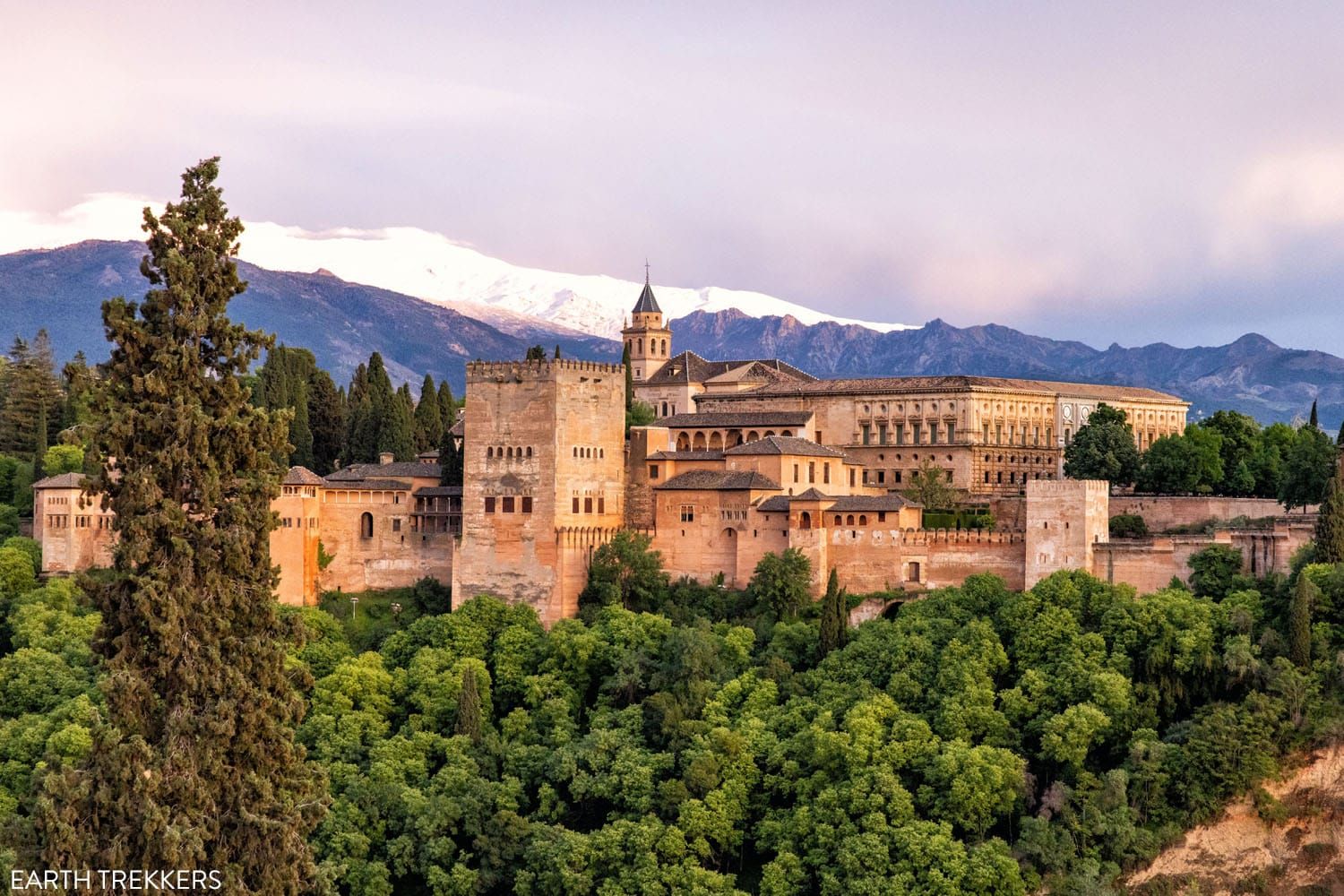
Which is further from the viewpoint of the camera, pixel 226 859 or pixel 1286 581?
pixel 1286 581

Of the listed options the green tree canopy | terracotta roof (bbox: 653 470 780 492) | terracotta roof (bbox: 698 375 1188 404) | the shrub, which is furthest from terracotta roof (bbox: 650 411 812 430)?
the shrub

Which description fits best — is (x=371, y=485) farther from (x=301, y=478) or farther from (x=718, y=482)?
(x=718, y=482)

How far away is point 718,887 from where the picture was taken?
41906mm

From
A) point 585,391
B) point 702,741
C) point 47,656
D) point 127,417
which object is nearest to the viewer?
point 127,417

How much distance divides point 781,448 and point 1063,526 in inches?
382

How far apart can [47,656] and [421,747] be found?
39.8 feet

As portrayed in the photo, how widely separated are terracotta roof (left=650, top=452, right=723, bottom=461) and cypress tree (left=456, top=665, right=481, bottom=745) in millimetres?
10630

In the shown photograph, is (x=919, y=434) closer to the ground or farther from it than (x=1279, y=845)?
farther from it

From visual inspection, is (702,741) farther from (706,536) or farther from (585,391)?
(585,391)

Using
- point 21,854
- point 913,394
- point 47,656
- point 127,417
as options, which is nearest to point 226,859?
point 21,854

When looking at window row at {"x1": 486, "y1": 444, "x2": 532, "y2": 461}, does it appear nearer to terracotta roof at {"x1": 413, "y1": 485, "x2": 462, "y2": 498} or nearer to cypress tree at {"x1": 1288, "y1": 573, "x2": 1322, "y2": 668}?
terracotta roof at {"x1": 413, "y1": 485, "x2": 462, "y2": 498}

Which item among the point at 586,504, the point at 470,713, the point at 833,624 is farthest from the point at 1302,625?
the point at 470,713

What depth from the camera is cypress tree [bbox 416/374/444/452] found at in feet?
238

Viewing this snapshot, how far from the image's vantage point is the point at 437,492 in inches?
2320
